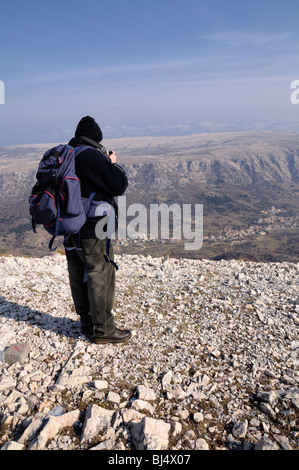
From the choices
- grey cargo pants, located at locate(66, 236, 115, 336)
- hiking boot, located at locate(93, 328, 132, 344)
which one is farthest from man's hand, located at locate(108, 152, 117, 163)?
hiking boot, located at locate(93, 328, 132, 344)

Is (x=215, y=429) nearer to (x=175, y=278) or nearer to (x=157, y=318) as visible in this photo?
(x=157, y=318)

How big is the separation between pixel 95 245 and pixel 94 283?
602 millimetres

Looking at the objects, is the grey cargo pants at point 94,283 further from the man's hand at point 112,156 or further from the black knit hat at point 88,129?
the black knit hat at point 88,129

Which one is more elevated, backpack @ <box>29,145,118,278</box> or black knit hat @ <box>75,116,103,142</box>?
black knit hat @ <box>75,116,103,142</box>

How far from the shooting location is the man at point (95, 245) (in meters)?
3.53

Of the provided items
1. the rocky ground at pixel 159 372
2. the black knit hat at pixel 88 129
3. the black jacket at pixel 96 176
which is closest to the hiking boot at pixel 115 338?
the rocky ground at pixel 159 372

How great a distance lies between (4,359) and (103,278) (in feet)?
6.60

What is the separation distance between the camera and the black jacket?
3504 mm

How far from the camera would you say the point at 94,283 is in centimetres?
395

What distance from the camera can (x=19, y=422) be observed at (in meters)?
2.94

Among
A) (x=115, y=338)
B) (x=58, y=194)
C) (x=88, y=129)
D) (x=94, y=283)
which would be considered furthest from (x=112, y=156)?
(x=115, y=338)

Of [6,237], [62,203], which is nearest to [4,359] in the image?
[62,203]

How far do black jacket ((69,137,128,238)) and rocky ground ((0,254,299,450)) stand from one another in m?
2.12

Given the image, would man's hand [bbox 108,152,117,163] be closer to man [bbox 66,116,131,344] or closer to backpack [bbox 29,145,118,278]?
man [bbox 66,116,131,344]
